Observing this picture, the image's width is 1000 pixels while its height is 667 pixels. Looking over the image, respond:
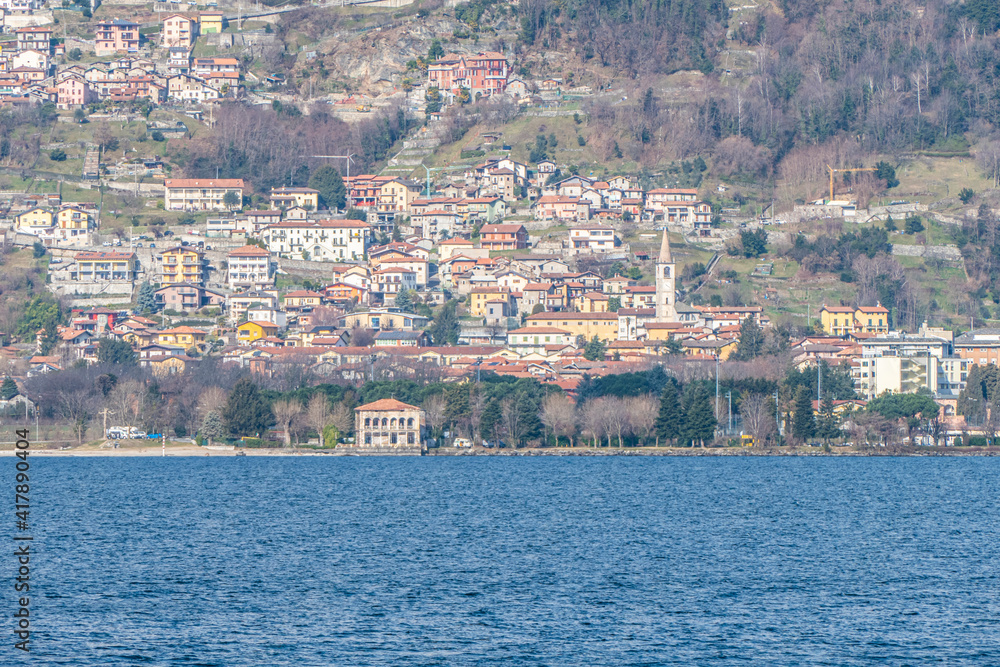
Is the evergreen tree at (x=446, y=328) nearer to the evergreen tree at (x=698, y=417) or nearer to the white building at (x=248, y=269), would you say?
the white building at (x=248, y=269)

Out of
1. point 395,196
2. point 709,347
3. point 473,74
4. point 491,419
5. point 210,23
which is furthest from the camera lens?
point 210,23

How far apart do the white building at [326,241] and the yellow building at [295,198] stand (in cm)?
723

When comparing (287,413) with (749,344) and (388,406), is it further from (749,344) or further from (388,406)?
(749,344)

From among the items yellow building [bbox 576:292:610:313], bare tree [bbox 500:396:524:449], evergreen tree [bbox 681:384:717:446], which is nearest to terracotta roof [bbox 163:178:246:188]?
yellow building [bbox 576:292:610:313]

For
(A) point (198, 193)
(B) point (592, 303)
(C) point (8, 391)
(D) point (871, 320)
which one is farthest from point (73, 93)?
(D) point (871, 320)

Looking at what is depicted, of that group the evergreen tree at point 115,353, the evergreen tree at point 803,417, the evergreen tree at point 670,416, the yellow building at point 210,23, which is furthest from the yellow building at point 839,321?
the yellow building at point 210,23

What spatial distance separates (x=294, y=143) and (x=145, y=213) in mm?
18539

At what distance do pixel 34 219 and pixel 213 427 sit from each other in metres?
46.4

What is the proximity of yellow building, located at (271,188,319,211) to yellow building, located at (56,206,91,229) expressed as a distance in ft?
53.4

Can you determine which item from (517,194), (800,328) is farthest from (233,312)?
(800,328)

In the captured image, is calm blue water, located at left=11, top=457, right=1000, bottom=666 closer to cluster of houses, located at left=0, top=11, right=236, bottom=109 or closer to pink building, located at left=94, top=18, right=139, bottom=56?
cluster of houses, located at left=0, top=11, right=236, bottom=109

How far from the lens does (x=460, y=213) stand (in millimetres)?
126500

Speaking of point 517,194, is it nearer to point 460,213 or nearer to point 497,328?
point 460,213

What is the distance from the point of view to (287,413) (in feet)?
260
